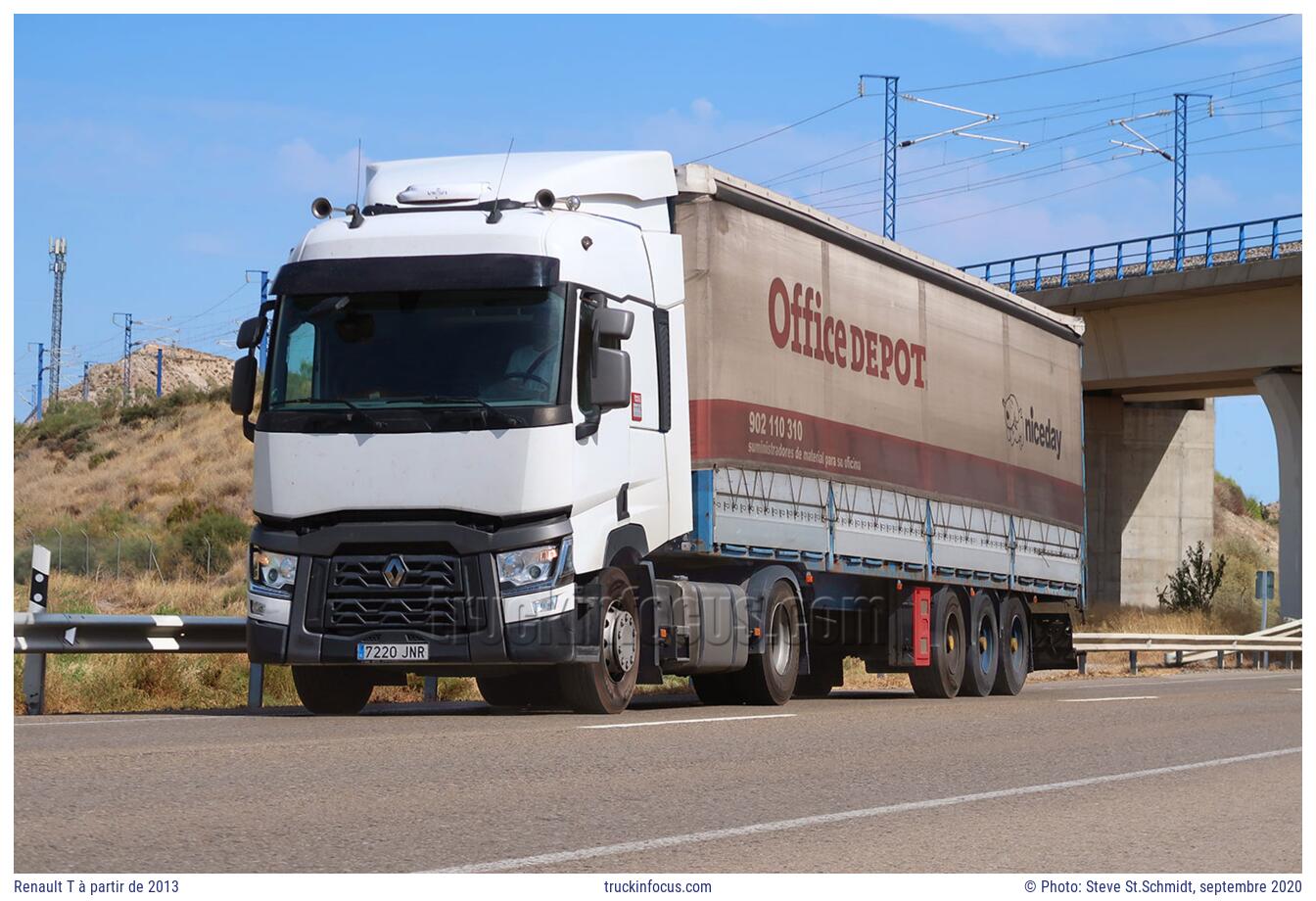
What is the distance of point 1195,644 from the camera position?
Answer: 117ft

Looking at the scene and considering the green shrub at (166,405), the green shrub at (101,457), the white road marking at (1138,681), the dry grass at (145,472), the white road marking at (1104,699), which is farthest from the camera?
the green shrub at (166,405)

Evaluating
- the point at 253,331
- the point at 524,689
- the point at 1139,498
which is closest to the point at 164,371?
the point at 1139,498

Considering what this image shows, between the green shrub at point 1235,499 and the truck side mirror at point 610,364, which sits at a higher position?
the green shrub at point 1235,499

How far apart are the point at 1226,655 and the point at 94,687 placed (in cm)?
2914

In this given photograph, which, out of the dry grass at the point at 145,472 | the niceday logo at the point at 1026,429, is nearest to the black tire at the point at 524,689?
the niceday logo at the point at 1026,429

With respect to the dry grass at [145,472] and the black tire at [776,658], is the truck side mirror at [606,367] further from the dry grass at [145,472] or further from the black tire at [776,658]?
the dry grass at [145,472]

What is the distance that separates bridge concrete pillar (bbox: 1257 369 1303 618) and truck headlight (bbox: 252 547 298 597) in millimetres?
34344

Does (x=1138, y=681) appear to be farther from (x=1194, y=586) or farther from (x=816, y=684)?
(x=1194, y=586)

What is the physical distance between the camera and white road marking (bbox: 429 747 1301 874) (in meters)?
6.90

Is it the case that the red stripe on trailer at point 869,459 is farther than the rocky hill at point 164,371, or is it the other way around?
the rocky hill at point 164,371

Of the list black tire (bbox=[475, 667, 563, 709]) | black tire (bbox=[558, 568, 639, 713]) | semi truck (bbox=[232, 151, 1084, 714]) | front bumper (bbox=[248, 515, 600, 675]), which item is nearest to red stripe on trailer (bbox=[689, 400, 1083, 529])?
semi truck (bbox=[232, 151, 1084, 714])

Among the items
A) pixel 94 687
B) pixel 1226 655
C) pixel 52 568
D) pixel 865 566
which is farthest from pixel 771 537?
pixel 52 568

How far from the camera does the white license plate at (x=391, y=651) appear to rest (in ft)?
43.8

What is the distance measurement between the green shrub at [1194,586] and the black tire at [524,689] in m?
36.2
